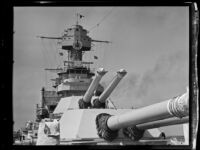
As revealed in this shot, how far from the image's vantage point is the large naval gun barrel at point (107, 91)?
22.5 ft

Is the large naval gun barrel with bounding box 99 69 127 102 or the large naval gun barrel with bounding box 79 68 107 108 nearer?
the large naval gun barrel with bounding box 99 69 127 102

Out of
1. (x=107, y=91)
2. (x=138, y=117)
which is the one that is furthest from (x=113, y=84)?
(x=138, y=117)

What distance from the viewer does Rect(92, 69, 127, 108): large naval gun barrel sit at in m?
6.86

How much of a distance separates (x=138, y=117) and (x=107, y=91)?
1527 millimetres

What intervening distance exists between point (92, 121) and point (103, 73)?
2.80 feet

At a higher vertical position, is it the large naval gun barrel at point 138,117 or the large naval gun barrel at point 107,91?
the large naval gun barrel at point 107,91

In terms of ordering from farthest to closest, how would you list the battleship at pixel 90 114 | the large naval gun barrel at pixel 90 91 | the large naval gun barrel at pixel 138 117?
the large naval gun barrel at pixel 90 91 < the battleship at pixel 90 114 < the large naval gun barrel at pixel 138 117

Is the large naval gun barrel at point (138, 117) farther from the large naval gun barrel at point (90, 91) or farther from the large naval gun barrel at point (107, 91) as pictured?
the large naval gun barrel at point (90, 91)

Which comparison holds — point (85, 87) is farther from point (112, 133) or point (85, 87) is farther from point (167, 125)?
point (167, 125)

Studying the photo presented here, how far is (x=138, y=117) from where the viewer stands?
19.2 feet

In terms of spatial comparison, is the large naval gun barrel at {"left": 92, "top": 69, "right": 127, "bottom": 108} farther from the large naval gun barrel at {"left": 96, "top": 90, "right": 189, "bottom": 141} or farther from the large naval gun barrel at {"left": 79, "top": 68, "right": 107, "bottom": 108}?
the large naval gun barrel at {"left": 96, "top": 90, "right": 189, "bottom": 141}

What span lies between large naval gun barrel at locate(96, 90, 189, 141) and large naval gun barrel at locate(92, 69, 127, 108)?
396 mm

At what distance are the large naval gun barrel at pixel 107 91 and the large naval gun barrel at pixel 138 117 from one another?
1.30 ft

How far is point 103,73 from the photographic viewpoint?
7.02 metres
